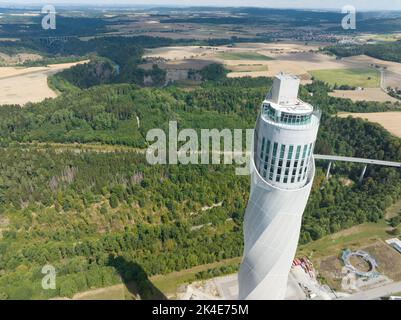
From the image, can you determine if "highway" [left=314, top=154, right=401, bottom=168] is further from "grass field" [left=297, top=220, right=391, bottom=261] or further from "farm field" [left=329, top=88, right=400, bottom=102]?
"farm field" [left=329, top=88, right=400, bottom=102]

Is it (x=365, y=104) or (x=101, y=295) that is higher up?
(x=365, y=104)

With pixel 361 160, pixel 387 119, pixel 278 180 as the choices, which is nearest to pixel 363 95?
pixel 387 119

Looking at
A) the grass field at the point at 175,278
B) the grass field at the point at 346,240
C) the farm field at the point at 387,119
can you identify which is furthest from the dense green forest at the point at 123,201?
the farm field at the point at 387,119

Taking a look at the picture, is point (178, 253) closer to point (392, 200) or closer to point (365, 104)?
point (392, 200)

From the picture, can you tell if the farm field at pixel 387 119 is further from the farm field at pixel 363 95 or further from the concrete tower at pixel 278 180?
the concrete tower at pixel 278 180

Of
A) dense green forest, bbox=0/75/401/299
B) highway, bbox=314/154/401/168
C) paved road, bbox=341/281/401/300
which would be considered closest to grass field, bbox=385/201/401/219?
dense green forest, bbox=0/75/401/299
